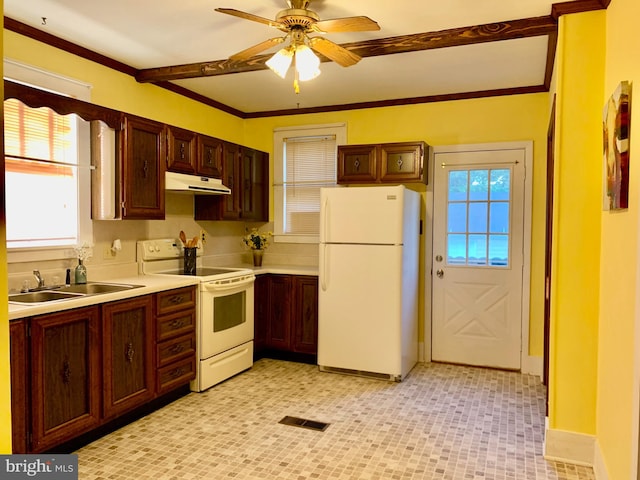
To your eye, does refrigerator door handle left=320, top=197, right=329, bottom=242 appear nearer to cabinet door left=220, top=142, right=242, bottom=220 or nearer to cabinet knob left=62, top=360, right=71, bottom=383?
cabinet door left=220, top=142, right=242, bottom=220

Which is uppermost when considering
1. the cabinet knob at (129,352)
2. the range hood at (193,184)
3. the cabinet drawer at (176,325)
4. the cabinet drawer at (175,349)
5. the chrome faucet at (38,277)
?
the range hood at (193,184)

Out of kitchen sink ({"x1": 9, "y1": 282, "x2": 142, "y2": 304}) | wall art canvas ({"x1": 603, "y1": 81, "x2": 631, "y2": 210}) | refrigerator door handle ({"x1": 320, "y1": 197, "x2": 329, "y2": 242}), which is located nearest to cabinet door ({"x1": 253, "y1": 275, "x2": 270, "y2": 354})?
refrigerator door handle ({"x1": 320, "y1": 197, "x2": 329, "y2": 242})

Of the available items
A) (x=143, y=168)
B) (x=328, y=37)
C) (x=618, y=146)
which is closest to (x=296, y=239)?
(x=143, y=168)

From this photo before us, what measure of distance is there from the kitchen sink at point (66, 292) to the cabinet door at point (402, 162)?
2.42 m

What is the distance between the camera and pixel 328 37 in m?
3.23

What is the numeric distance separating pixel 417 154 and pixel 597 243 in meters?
1.97

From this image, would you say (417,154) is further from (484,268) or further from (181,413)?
(181,413)

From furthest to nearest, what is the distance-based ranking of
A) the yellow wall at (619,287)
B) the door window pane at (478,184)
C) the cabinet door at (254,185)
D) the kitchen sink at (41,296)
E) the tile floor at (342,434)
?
the cabinet door at (254,185), the door window pane at (478,184), the kitchen sink at (41,296), the tile floor at (342,434), the yellow wall at (619,287)

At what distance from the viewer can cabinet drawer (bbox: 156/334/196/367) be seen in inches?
133

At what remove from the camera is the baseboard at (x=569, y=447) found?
8.95 ft

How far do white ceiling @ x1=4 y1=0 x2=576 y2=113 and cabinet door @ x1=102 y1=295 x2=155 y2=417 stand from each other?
176cm

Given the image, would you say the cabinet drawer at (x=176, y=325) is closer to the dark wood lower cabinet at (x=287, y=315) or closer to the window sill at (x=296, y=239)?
the dark wood lower cabinet at (x=287, y=315)

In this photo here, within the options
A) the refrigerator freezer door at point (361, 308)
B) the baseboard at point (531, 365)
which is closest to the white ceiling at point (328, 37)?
the refrigerator freezer door at point (361, 308)

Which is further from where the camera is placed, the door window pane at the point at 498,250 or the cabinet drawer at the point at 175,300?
the door window pane at the point at 498,250
